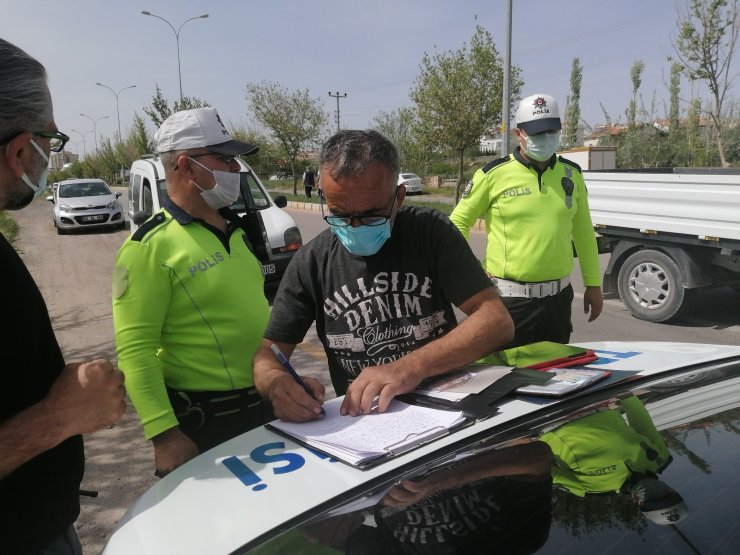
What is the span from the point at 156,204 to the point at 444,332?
6471mm

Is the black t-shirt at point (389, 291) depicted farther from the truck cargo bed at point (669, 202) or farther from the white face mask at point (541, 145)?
the truck cargo bed at point (669, 202)

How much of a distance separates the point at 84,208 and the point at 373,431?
1682cm

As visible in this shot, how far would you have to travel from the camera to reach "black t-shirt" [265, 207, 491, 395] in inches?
75.5

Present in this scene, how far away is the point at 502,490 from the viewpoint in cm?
124

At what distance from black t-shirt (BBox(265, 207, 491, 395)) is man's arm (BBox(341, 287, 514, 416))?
0.26 ft

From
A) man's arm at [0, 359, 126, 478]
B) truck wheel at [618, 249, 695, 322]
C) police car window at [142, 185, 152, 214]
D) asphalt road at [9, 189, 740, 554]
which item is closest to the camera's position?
man's arm at [0, 359, 126, 478]

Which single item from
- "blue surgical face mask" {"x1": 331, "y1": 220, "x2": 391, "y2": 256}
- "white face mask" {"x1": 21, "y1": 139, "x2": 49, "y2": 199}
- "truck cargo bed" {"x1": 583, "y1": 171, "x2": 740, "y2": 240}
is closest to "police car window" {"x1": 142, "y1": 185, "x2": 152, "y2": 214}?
"truck cargo bed" {"x1": 583, "y1": 171, "x2": 740, "y2": 240}

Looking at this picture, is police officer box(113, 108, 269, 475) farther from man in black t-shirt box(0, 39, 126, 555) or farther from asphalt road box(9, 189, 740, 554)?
asphalt road box(9, 189, 740, 554)

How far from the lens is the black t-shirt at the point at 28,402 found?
131 centimetres

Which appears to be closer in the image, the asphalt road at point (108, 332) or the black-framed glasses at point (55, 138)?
the black-framed glasses at point (55, 138)

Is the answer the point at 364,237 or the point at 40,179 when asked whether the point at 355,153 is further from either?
the point at 40,179

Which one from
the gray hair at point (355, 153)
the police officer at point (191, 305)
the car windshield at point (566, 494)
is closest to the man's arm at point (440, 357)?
the car windshield at point (566, 494)

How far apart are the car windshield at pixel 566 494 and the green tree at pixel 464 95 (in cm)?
1868

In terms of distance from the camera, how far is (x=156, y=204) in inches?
302
